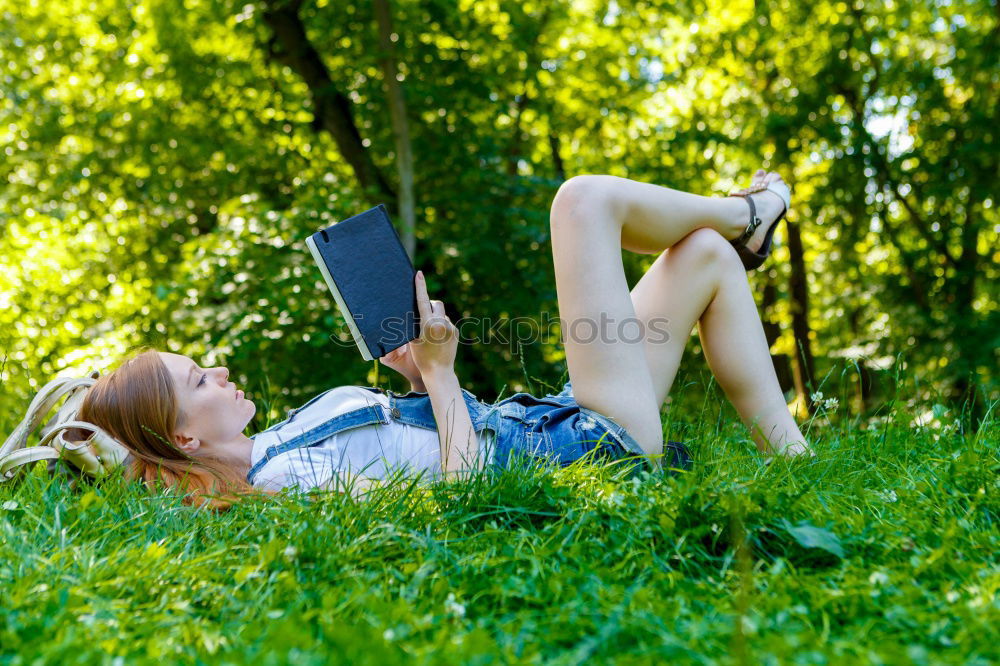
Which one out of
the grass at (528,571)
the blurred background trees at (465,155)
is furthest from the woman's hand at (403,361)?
the blurred background trees at (465,155)

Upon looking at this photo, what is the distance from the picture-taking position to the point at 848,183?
27.2 feet

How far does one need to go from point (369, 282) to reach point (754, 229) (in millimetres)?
1174

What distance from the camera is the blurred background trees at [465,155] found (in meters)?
6.09

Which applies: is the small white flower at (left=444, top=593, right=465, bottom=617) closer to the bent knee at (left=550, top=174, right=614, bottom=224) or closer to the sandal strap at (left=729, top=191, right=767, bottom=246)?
the bent knee at (left=550, top=174, right=614, bottom=224)

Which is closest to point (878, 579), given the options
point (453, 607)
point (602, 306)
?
point (453, 607)

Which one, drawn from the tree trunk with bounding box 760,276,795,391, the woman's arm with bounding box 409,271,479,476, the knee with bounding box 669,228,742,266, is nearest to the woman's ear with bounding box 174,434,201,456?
the woman's arm with bounding box 409,271,479,476

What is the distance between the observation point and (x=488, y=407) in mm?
2354

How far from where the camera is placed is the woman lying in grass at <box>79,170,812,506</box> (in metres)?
2.17

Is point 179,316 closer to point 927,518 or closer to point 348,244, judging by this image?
point 348,244

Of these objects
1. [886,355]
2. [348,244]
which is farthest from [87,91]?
[886,355]

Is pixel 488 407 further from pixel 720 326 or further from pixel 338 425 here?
pixel 720 326

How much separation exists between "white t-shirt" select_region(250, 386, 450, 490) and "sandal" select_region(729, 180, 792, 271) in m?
1.10

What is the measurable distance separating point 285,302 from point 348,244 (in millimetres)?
3435

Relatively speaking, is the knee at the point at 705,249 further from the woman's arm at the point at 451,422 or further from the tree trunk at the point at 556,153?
the tree trunk at the point at 556,153
